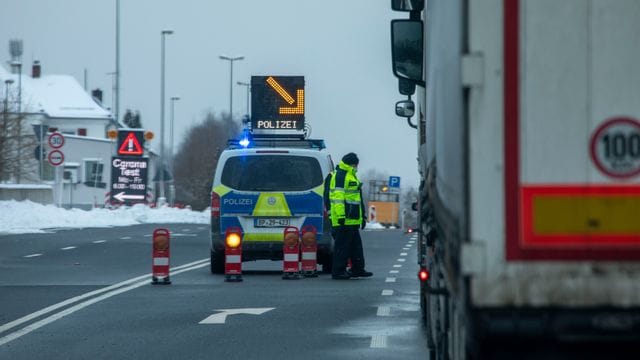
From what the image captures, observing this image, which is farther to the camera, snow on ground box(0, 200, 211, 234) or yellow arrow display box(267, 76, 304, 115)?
snow on ground box(0, 200, 211, 234)

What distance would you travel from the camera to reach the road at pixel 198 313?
1293cm

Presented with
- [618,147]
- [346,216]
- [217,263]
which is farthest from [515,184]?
[217,263]

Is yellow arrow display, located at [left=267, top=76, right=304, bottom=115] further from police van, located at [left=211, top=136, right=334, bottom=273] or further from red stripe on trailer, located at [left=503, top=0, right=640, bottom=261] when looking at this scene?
red stripe on trailer, located at [left=503, top=0, right=640, bottom=261]

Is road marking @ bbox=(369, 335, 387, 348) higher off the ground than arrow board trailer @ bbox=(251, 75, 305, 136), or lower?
lower

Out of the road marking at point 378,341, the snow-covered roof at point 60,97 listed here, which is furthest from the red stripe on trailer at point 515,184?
the snow-covered roof at point 60,97

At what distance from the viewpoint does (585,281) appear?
6.27 m

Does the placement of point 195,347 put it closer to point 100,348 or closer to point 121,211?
point 100,348

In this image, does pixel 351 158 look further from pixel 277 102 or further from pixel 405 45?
pixel 405 45

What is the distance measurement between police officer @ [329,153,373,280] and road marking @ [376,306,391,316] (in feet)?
16.4

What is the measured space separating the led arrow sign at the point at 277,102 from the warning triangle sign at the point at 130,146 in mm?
31332

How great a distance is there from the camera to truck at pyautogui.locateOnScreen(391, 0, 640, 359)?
6285 millimetres

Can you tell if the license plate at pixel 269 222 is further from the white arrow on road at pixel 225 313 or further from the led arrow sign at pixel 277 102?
the led arrow sign at pixel 277 102

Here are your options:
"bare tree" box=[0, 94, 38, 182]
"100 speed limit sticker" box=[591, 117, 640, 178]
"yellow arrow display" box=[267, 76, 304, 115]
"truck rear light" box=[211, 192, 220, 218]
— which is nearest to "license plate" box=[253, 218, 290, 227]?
"truck rear light" box=[211, 192, 220, 218]

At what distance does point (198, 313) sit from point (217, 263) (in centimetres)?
732
